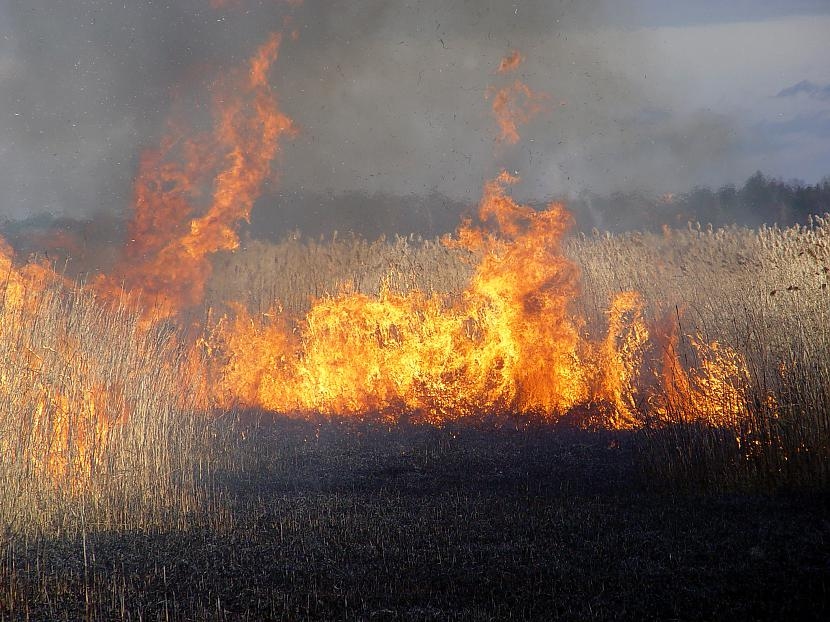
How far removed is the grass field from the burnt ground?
0.09 feet

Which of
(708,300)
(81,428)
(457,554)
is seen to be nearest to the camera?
(457,554)

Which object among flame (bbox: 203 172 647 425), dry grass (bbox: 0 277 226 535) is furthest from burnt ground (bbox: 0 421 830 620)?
flame (bbox: 203 172 647 425)

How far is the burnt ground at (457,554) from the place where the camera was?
5.51 m

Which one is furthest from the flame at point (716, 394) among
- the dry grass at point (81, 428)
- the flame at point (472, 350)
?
the dry grass at point (81, 428)

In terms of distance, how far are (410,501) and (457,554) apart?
6.34ft

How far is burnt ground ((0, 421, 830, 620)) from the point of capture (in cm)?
551

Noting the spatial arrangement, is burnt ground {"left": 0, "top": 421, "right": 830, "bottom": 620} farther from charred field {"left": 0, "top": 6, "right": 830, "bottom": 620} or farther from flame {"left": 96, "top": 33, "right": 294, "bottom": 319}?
flame {"left": 96, "top": 33, "right": 294, "bottom": 319}

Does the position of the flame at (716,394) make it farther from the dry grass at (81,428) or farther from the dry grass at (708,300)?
the dry grass at (81,428)

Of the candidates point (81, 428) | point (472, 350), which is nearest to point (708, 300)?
point (472, 350)

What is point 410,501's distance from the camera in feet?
27.8

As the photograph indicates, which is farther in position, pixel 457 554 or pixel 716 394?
pixel 716 394

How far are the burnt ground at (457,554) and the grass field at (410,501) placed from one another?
0.09ft

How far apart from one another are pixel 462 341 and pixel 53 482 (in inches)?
270

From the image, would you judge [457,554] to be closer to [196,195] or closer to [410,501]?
[410,501]
